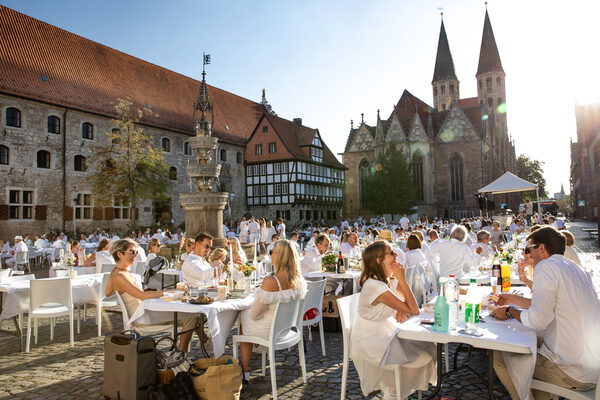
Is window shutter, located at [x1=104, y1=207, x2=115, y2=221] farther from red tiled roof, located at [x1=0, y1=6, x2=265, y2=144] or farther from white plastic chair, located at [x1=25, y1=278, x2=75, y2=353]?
white plastic chair, located at [x1=25, y1=278, x2=75, y2=353]

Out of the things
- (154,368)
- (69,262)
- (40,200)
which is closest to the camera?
(154,368)

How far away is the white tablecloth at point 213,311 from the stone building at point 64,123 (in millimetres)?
23394

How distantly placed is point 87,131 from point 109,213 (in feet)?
18.3

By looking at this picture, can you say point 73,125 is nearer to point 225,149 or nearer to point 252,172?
point 225,149

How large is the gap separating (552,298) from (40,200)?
28.7 m

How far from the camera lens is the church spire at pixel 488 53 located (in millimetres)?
66000

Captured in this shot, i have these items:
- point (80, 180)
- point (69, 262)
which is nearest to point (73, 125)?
point (80, 180)

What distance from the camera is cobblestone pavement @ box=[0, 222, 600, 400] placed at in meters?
4.56

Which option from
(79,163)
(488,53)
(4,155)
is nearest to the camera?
(4,155)

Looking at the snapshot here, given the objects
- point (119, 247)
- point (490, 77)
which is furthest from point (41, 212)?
point (490, 77)

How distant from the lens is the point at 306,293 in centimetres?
500

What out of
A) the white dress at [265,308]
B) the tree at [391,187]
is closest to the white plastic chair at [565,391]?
the white dress at [265,308]

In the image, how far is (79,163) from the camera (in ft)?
93.4

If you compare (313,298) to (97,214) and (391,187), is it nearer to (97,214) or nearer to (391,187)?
(97,214)
